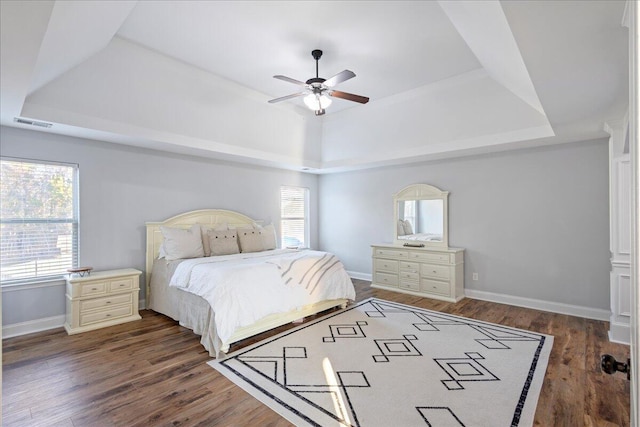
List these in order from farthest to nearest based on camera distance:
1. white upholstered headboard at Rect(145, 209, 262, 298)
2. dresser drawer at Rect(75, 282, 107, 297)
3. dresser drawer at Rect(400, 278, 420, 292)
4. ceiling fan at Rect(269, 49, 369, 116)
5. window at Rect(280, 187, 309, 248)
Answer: window at Rect(280, 187, 309, 248), dresser drawer at Rect(400, 278, 420, 292), white upholstered headboard at Rect(145, 209, 262, 298), dresser drawer at Rect(75, 282, 107, 297), ceiling fan at Rect(269, 49, 369, 116)

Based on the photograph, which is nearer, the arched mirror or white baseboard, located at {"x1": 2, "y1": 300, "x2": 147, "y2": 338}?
white baseboard, located at {"x1": 2, "y1": 300, "x2": 147, "y2": 338}

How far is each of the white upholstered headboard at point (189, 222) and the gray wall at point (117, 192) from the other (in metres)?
0.11

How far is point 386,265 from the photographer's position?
5.84 metres

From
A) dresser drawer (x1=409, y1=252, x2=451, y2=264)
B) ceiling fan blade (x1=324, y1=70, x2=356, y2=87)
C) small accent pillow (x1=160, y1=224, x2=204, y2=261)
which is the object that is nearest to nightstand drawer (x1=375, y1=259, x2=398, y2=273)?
dresser drawer (x1=409, y1=252, x2=451, y2=264)

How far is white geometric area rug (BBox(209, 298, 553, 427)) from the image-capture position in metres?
2.34

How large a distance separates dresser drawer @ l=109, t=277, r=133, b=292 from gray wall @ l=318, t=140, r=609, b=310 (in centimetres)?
444

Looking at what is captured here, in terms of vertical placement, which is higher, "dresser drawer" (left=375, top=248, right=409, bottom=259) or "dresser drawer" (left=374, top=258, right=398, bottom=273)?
"dresser drawer" (left=375, top=248, right=409, bottom=259)

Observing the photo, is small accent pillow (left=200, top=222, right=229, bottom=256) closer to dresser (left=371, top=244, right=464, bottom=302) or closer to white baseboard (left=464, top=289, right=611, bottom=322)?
dresser (left=371, top=244, right=464, bottom=302)

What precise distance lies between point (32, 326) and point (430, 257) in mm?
5259

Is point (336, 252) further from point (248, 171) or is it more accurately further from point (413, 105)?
point (413, 105)

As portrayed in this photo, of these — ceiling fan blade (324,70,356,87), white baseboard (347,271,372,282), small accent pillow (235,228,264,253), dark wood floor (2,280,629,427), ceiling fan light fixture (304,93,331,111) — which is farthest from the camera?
white baseboard (347,271,372,282)


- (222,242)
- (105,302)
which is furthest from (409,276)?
(105,302)

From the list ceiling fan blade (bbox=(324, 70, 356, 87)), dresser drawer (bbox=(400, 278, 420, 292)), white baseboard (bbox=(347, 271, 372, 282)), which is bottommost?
white baseboard (bbox=(347, 271, 372, 282))

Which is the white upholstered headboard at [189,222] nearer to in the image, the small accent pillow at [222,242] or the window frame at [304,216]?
the small accent pillow at [222,242]
